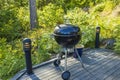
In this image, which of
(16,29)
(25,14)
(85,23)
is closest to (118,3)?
(85,23)

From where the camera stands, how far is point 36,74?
461cm

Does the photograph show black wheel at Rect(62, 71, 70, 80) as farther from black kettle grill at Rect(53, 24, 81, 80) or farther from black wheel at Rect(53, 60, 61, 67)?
black wheel at Rect(53, 60, 61, 67)

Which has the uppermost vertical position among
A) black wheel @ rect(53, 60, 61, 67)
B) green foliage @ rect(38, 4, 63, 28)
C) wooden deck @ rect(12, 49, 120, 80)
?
green foliage @ rect(38, 4, 63, 28)

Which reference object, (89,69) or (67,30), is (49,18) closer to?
(89,69)

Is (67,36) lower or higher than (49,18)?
lower

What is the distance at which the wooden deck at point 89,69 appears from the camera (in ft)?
14.6

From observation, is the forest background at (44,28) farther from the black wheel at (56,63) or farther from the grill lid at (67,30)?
the grill lid at (67,30)

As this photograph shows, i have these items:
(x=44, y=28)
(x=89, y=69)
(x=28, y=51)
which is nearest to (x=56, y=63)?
(x=89, y=69)

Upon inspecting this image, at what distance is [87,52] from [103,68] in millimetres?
1188

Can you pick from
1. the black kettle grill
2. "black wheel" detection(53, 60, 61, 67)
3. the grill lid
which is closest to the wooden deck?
"black wheel" detection(53, 60, 61, 67)

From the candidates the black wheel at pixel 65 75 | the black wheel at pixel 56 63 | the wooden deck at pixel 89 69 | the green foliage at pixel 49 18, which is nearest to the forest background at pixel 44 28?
the green foliage at pixel 49 18

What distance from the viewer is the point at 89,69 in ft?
15.8

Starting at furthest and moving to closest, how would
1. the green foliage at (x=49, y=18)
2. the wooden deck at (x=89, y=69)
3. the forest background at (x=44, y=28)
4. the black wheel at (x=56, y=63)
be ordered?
the green foliage at (x=49, y=18), the forest background at (x=44, y=28), the black wheel at (x=56, y=63), the wooden deck at (x=89, y=69)

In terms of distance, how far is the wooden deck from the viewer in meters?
4.45
